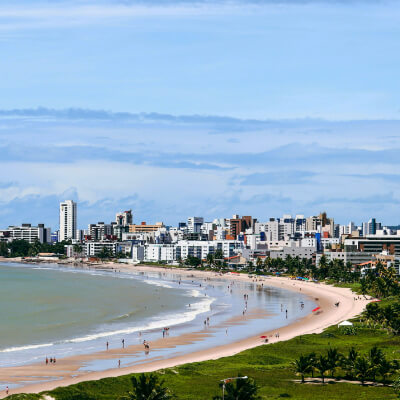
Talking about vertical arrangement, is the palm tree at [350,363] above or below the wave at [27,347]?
above

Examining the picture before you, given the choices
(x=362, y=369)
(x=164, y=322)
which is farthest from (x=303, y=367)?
(x=164, y=322)

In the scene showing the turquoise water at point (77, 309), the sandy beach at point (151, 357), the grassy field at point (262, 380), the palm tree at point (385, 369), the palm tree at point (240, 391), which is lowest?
the turquoise water at point (77, 309)

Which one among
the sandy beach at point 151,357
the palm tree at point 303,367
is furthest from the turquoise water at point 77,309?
the palm tree at point 303,367

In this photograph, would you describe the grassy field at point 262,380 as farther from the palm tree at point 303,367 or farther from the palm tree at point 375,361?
the palm tree at point 375,361

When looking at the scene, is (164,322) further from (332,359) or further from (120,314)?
(332,359)

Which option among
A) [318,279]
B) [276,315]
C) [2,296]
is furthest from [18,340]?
[318,279]

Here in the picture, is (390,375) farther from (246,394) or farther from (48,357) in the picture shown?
(48,357)

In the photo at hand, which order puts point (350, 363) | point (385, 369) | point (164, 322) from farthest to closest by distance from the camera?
point (164, 322) → point (350, 363) → point (385, 369)

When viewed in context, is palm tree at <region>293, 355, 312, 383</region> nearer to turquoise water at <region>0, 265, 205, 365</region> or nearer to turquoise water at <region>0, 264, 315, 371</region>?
turquoise water at <region>0, 264, 315, 371</region>
